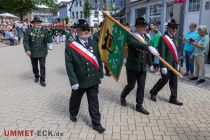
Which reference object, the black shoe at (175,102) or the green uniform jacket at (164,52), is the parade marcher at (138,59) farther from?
the black shoe at (175,102)

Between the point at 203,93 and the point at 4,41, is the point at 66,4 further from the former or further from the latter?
the point at 203,93

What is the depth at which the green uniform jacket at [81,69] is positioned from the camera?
4289 millimetres

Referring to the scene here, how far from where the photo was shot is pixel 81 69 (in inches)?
171

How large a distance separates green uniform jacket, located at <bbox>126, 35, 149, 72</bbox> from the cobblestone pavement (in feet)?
3.06

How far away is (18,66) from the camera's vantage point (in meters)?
11.3

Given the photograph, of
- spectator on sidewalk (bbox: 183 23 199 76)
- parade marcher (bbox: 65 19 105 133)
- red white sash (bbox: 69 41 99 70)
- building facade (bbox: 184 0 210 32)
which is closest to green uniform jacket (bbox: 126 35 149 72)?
parade marcher (bbox: 65 19 105 133)

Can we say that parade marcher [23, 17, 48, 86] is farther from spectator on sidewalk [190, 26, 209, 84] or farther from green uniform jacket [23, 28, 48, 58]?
spectator on sidewalk [190, 26, 209, 84]

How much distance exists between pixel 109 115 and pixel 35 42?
3484mm

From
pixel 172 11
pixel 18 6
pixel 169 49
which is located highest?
pixel 18 6

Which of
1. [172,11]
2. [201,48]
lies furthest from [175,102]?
[172,11]

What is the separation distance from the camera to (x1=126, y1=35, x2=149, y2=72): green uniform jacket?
503 centimetres

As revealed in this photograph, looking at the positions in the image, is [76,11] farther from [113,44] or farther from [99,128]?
[99,128]

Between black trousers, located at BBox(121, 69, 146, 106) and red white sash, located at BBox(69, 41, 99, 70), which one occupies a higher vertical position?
red white sash, located at BBox(69, 41, 99, 70)

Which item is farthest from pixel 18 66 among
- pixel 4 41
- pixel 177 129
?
pixel 4 41
